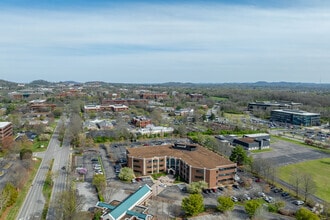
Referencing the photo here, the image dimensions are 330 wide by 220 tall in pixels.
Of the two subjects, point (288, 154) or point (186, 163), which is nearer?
point (186, 163)

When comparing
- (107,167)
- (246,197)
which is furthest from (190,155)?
(107,167)

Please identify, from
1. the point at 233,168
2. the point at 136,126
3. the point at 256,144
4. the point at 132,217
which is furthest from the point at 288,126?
the point at 132,217

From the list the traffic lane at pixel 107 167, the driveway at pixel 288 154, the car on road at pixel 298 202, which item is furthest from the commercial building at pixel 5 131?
the car on road at pixel 298 202

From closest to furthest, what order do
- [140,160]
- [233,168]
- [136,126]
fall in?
[233,168], [140,160], [136,126]

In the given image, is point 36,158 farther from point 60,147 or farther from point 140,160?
point 140,160

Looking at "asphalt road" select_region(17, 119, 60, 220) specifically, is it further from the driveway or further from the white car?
the driveway

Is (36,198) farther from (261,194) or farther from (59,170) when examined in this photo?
(261,194)

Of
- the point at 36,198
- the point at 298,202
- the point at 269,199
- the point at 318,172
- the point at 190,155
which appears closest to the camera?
the point at 36,198
